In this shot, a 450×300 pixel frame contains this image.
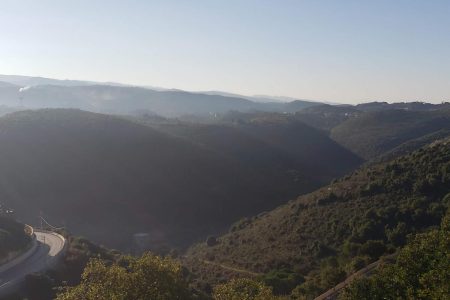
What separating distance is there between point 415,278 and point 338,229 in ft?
72.6

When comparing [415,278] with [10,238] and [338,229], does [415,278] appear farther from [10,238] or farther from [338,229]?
[10,238]

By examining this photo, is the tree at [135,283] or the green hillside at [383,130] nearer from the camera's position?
the tree at [135,283]

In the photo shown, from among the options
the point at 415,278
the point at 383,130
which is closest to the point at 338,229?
the point at 415,278

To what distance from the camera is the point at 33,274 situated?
97.1ft

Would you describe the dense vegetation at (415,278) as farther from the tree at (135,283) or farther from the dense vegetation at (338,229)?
the dense vegetation at (338,229)

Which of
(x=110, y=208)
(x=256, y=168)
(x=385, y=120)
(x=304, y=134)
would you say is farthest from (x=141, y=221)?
(x=385, y=120)

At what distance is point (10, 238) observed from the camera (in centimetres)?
3691

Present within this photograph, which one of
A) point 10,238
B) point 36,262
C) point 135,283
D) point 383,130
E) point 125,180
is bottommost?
point 125,180

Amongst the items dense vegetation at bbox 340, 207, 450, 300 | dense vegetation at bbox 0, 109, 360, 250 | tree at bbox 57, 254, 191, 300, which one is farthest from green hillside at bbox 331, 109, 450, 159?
tree at bbox 57, 254, 191, 300

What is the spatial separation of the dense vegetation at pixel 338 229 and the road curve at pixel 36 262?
1084 centimetres

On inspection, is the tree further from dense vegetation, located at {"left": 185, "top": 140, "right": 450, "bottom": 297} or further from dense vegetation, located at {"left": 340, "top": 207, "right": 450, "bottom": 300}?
dense vegetation, located at {"left": 185, "top": 140, "right": 450, "bottom": 297}

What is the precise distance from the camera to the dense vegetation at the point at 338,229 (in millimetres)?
34272

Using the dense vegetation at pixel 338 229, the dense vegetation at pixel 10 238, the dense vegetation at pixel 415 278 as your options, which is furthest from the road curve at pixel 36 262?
the dense vegetation at pixel 415 278

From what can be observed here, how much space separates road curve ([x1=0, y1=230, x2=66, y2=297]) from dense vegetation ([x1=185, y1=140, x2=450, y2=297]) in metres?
10.8
